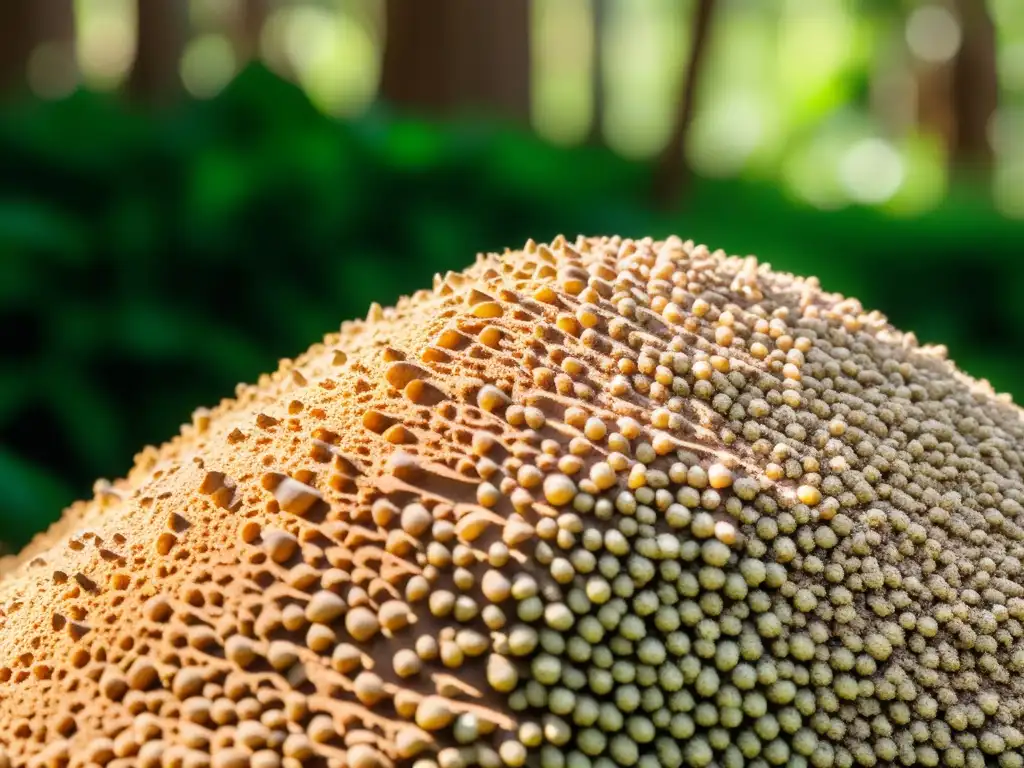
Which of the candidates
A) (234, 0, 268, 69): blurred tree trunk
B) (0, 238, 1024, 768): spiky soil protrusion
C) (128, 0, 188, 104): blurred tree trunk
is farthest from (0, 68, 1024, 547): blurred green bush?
(234, 0, 268, 69): blurred tree trunk

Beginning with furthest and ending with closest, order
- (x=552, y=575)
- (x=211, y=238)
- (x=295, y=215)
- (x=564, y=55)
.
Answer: (x=564, y=55) < (x=295, y=215) < (x=211, y=238) < (x=552, y=575)

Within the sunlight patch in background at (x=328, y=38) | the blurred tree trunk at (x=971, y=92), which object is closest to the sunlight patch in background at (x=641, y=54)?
the sunlight patch in background at (x=328, y=38)

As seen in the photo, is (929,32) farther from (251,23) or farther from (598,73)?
(251,23)

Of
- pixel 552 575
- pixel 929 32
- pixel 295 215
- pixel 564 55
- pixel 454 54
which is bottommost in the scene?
pixel 552 575

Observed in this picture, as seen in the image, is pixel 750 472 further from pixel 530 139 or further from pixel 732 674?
pixel 530 139

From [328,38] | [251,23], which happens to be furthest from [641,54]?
[251,23]

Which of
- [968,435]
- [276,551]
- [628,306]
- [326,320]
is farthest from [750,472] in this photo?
[326,320]
